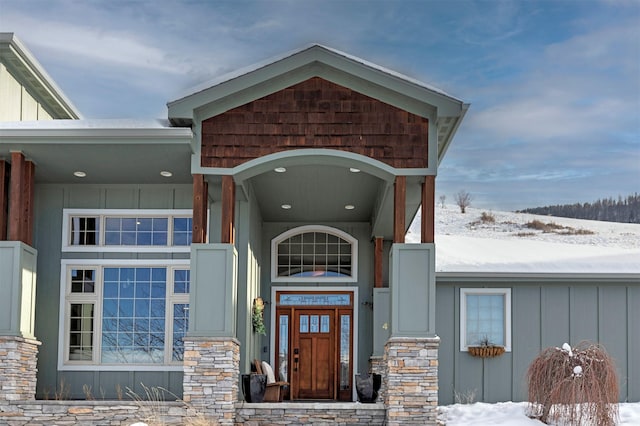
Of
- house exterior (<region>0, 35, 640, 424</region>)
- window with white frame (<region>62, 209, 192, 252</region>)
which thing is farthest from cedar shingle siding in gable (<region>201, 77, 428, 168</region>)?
window with white frame (<region>62, 209, 192, 252</region>)

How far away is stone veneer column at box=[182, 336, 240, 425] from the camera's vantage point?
1157cm

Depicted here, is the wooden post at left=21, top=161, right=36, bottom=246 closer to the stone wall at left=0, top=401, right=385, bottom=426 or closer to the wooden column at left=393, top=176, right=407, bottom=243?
the stone wall at left=0, top=401, right=385, bottom=426

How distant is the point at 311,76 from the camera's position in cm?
1223

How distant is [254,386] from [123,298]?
3131 millimetres

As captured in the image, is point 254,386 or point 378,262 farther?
point 378,262

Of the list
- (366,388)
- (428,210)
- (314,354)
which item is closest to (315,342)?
(314,354)

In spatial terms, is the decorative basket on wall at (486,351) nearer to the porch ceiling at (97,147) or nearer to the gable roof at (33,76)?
the porch ceiling at (97,147)

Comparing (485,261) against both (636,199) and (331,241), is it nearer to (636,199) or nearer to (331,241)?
(331,241)

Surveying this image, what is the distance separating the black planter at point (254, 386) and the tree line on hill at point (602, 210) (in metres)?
39.6

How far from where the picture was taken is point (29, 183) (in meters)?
12.8

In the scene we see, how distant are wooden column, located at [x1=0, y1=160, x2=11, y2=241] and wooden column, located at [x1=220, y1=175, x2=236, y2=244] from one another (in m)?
3.27

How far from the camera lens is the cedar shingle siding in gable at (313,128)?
1218 centimetres

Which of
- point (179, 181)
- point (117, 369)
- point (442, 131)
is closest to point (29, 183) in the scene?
point (179, 181)

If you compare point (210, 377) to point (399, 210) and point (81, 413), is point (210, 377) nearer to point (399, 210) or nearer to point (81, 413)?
point (81, 413)
